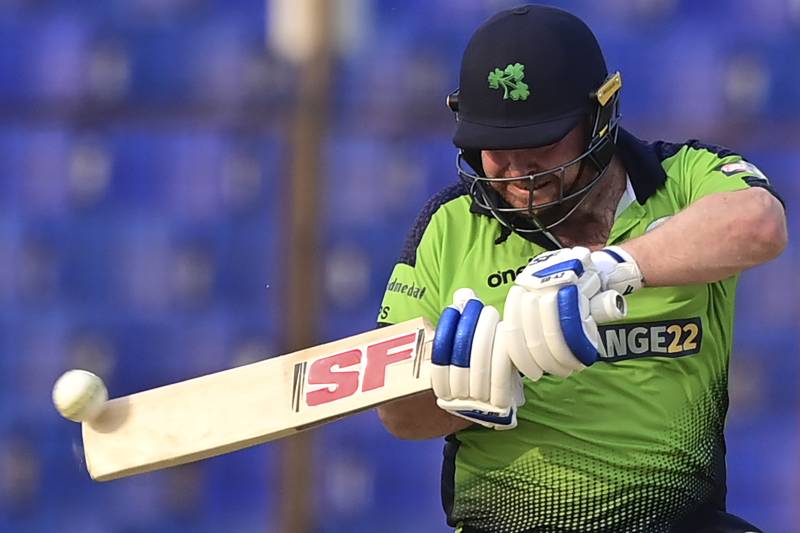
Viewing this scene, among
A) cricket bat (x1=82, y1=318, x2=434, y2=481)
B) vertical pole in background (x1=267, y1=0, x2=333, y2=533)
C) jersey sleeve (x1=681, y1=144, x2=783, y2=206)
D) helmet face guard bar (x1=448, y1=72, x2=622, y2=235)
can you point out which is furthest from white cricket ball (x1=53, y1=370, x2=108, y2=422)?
vertical pole in background (x1=267, y1=0, x2=333, y2=533)

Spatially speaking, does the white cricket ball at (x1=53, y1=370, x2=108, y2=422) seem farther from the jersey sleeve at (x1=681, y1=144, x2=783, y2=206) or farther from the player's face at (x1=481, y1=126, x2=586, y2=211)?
the jersey sleeve at (x1=681, y1=144, x2=783, y2=206)

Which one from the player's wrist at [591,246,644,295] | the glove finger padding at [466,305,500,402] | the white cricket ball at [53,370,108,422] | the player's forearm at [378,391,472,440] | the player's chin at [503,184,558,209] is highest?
the player's chin at [503,184,558,209]

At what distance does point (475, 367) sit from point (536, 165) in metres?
0.39

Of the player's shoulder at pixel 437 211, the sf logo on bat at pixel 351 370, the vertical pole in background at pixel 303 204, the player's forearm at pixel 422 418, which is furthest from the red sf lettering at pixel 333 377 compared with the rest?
the vertical pole in background at pixel 303 204

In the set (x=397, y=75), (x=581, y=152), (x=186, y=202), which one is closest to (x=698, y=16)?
(x=397, y=75)

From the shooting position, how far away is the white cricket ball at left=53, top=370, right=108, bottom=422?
2006 mm

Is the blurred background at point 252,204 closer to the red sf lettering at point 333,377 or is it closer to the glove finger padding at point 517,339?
the red sf lettering at point 333,377

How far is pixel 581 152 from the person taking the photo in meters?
2.07

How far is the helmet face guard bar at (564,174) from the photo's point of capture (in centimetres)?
202

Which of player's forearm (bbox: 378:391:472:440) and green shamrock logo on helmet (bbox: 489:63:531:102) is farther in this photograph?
player's forearm (bbox: 378:391:472:440)

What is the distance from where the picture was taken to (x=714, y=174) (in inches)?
81.5

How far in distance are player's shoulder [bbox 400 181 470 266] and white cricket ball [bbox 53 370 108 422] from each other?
52 cm

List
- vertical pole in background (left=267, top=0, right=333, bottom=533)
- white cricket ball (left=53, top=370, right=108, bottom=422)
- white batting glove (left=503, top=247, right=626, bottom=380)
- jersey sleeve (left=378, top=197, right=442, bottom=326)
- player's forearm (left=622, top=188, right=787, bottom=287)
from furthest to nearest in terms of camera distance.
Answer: vertical pole in background (left=267, top=0, right=333, bottom=533), jersey sleeve (left=378, top=197, right=442, bottom=326), white cricket ball (left=53, top=370, right=108, bottom=422), player's forearm (left=622, top=188, right=787, bottom=287), white batting glove (left=503, top=247, right=626, bottom=380)

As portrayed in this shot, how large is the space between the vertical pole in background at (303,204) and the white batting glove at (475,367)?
193 centimetres
